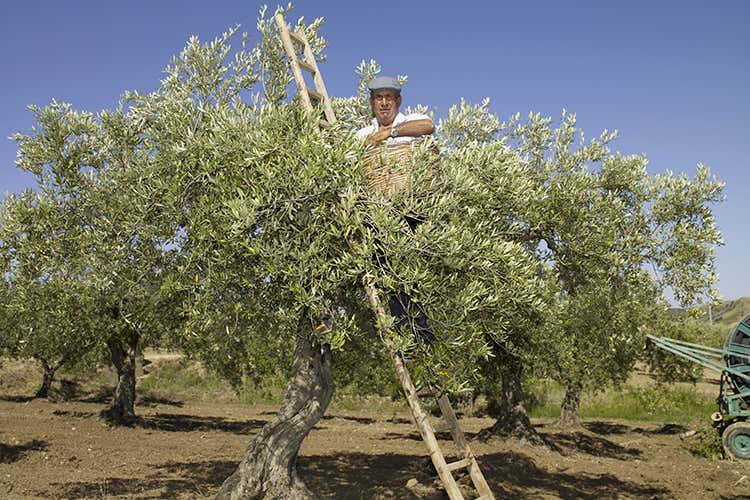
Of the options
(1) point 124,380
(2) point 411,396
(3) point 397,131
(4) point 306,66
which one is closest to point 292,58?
(4) point 306,66

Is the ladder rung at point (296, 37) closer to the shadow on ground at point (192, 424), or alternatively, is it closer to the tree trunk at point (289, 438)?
the tree trunk at point (289, 438)

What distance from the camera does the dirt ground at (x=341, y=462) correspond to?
48.0 feet

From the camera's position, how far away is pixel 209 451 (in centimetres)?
2102

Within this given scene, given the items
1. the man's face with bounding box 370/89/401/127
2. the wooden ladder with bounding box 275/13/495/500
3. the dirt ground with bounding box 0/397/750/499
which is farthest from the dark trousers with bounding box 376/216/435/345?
the dirt ground with bounding box 0/397/750/499

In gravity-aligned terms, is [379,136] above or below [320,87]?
below

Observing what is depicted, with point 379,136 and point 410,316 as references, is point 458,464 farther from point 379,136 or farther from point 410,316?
point 379,136

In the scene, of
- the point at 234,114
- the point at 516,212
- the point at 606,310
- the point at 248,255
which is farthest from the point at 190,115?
the point at 606,310

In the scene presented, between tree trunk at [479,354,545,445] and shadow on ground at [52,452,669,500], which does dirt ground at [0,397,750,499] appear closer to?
shadow on ground at [52,452,669,500]

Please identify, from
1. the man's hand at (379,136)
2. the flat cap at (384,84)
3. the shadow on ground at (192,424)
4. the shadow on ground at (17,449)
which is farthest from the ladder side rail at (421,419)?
the shadow on ground at (192,424)

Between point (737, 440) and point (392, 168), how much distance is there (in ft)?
64.8

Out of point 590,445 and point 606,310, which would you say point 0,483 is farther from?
point 590,445

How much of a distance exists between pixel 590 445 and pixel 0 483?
21.5m

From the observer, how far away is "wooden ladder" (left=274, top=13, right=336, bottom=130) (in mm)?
10500

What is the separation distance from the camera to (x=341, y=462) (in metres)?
18.8
